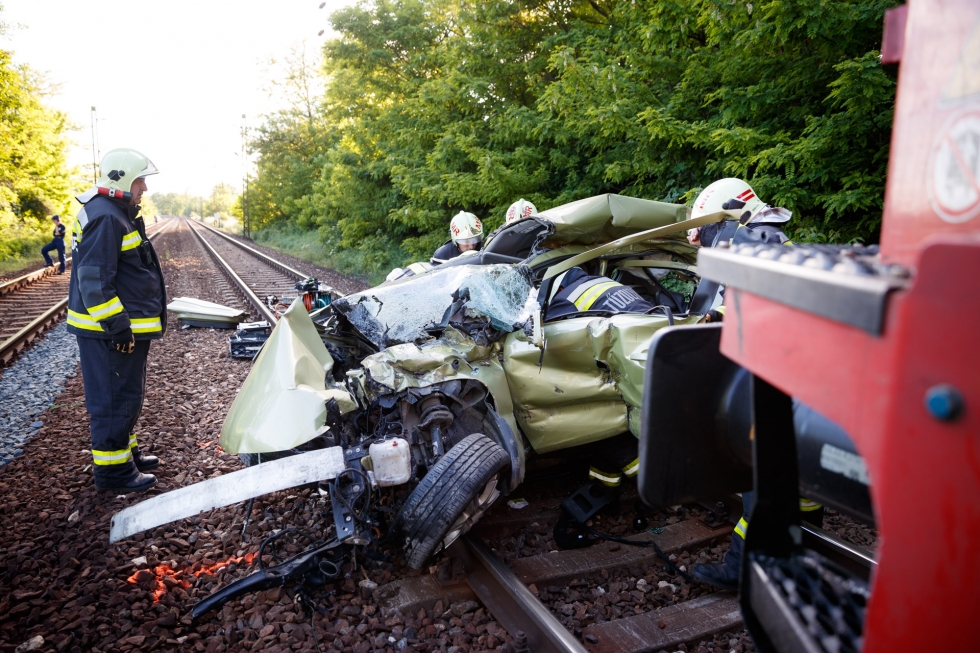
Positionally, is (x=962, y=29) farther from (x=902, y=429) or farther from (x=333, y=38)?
(x=333, y=38)

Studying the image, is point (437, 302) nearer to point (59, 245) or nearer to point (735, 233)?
point (735, 233)

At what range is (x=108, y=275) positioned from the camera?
4.03 meters

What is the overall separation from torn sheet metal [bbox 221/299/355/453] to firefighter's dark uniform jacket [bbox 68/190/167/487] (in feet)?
4.58

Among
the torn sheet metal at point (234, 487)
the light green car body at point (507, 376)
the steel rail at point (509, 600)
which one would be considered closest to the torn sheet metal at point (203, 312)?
the light green car body at point (507, 376)

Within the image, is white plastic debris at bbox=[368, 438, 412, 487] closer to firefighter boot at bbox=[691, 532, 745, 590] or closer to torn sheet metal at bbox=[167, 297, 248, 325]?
firefighter boot at bbox=[691, 532, 745, 590]

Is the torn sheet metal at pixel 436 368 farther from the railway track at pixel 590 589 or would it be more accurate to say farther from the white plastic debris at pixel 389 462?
the railway track at pixel 590 589

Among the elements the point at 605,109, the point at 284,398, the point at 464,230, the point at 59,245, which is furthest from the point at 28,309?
the point at 284,398

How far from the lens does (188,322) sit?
9.89m

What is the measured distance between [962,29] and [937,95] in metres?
0.10

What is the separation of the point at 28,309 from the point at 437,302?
10912 millimetres

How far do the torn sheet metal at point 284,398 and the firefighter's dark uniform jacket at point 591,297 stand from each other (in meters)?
1.43

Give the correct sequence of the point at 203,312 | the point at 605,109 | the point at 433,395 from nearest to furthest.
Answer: the point at 433,395 < the point at 605,109 < the point at 203,312

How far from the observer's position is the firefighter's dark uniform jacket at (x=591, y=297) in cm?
364

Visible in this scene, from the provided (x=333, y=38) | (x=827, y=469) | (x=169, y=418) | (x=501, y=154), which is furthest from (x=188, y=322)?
(x=333, y=38)
